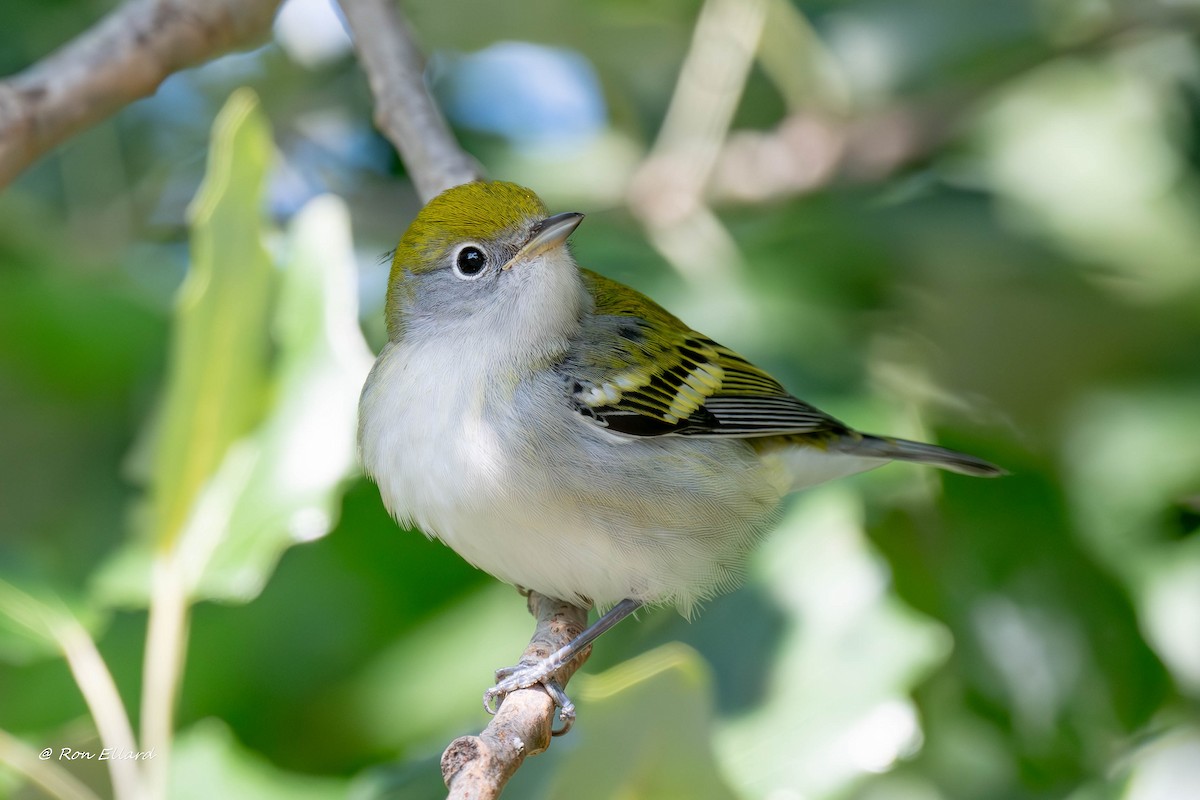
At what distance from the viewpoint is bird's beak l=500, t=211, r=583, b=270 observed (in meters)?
2.59

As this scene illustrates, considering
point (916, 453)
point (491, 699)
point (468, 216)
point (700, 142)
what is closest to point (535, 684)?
point (491, 699)

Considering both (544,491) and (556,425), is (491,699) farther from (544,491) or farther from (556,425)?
(556,425)

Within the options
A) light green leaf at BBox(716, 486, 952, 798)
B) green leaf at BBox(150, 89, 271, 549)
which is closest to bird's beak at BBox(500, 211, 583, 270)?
A: green leaf at BBox(150, 89, 271, 549)

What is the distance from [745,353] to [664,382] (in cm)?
41

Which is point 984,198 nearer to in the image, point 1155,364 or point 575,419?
point 1155,364

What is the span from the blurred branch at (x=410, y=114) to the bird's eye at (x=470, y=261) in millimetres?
192

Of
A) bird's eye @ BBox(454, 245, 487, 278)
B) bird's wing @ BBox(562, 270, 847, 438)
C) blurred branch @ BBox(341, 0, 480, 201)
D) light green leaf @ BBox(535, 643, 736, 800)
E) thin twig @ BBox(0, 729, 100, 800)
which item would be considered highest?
blurred branch @ BBox(341, 0, 480, 201)

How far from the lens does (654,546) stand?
257cm

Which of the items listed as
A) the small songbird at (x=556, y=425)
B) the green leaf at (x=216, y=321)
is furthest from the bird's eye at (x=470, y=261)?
the green leaf at (x=216, y=321)

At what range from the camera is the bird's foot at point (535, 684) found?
2.27 metres

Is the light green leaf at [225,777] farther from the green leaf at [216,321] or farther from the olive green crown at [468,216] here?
the olive green crown at [468,216]

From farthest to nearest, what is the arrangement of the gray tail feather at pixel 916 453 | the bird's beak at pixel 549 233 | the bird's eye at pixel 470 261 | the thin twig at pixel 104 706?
1. the gray tail feather at pixel 916 453
2. the bird's eye at pixel 470 261
3. the bird's beak at pixel 549 233
4. the thin twig at pixel 104 706

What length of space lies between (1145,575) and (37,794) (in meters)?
2.40

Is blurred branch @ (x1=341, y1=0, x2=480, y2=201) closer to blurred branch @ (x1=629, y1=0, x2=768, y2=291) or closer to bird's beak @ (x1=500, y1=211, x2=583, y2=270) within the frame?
bird's beak @ (x1=500, y1=211, x2=583, y2=270)
